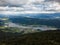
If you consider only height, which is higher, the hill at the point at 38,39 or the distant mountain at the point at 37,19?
the distant mountain at the point at 37,19

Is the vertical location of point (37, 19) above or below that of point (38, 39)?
above

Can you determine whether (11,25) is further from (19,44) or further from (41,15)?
(41,15)

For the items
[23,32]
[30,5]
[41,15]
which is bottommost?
[23,32]

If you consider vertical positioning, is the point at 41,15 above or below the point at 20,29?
above

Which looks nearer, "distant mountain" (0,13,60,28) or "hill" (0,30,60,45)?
"hill" (0,30,60,45)

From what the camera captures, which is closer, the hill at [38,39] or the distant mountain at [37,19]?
the hill at [38,39]

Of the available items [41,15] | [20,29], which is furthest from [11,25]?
[41,15]

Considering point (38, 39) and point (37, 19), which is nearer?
point (38, 39)

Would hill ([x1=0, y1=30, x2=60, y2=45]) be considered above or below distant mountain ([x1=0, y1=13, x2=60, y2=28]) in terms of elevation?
below
